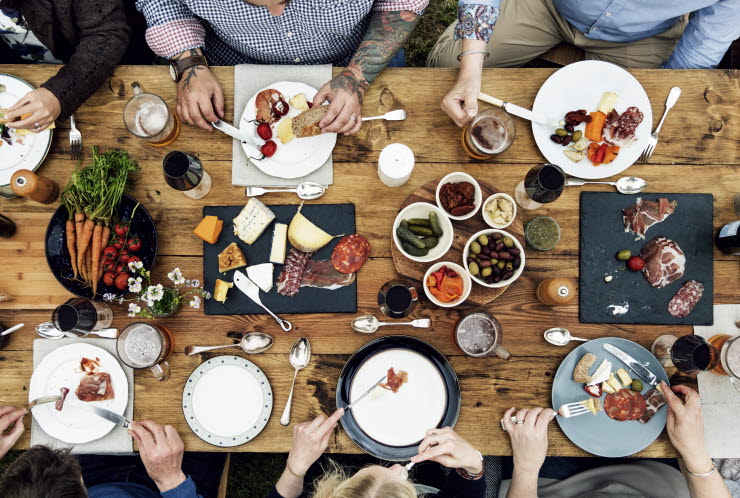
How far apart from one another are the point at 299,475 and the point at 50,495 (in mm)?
819

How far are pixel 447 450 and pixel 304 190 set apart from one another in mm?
1098

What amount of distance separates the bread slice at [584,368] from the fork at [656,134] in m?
0.82

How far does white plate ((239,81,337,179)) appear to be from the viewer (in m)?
1.69

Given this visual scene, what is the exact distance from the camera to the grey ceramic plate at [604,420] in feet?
5.29

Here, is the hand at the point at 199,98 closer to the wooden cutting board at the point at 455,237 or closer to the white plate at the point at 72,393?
the wooden cutting board at the point at 455,237

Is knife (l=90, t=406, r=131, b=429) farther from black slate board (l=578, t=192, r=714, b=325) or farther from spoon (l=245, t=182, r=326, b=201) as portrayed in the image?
black slate board (l=578, t=192, r=714, b=325)

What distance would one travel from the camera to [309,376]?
1665 mm

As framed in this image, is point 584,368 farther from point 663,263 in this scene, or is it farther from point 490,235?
point 490,235

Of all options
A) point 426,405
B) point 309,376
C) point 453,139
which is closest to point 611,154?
point 453,139

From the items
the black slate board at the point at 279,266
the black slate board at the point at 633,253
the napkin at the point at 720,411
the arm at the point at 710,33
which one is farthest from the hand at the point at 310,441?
the arm at the point at 710,33

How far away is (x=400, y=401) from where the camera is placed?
1629 mm

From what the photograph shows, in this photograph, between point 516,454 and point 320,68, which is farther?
point 320,68

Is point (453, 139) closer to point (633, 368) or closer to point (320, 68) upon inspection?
point (320, 68)

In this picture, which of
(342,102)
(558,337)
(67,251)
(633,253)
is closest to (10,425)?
(67,251)
